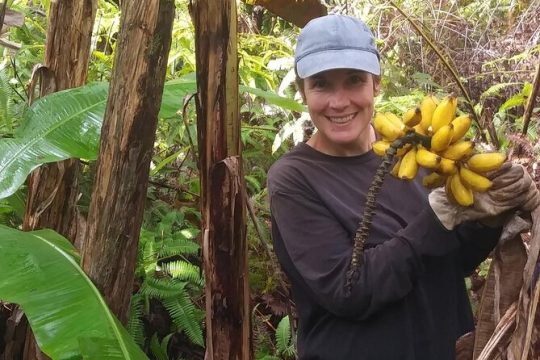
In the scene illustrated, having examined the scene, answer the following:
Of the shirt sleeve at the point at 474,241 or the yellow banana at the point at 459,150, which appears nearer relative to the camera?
the yellow banana at the point at 459,150

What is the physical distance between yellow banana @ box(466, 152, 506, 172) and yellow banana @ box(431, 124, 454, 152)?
53 millimetres

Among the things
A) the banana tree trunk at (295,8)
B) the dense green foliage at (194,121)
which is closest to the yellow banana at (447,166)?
the dense green foliage at (194,121)

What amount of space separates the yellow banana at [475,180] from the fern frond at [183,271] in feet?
6.10

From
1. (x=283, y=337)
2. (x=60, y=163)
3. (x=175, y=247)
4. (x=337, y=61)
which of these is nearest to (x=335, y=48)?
(x=337, y=61)

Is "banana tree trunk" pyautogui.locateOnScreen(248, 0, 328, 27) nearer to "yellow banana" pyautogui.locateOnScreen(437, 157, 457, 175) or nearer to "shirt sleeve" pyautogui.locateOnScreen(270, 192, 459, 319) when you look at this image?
"shirt sleeve" pyautogui.locateOnScreen(270, 192, 459, 319)

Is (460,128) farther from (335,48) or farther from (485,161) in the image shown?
(335,48)

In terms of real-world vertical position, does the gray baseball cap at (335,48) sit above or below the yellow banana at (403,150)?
above

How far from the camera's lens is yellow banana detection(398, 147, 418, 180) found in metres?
1.00

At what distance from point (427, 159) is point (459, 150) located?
6cm

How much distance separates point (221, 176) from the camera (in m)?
1.28

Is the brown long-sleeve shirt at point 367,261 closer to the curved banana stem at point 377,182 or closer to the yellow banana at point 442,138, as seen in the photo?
the curved banana stem at point 377,182

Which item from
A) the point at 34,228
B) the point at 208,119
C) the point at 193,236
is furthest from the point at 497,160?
the point at 193,236

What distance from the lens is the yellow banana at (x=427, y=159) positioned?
98 cm

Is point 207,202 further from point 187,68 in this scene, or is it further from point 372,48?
point 187,68
